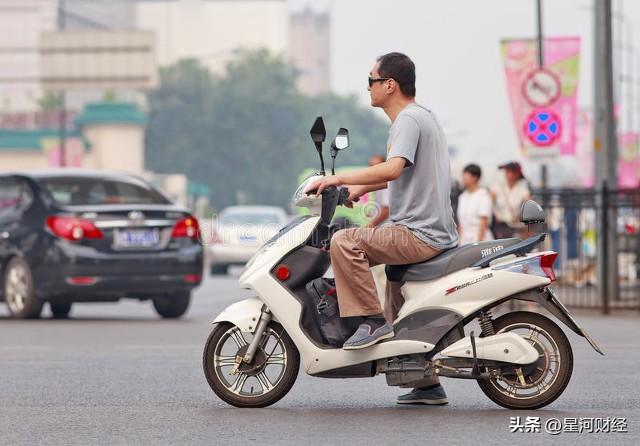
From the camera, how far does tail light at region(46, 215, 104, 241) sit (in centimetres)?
1802

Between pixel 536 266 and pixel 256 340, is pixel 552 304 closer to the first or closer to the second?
pixel 536 266

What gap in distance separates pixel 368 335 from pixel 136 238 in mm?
9184

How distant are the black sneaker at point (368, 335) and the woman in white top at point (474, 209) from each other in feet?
33.3

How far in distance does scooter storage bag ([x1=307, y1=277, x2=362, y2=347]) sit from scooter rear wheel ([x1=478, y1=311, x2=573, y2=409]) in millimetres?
801

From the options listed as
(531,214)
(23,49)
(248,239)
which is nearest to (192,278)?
(531,214)

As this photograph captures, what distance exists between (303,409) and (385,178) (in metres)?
1.40

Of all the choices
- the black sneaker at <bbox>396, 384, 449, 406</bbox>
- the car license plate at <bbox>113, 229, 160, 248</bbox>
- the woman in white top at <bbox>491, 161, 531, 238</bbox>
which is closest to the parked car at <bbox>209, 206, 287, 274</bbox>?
the woman in white top at <bbox>491, 161, 531, 238</bbox>

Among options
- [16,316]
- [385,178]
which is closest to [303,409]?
[385,178]

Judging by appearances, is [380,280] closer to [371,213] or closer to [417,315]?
[371,213]

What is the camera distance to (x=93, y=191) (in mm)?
18703

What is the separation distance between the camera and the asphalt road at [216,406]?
27.4 ft

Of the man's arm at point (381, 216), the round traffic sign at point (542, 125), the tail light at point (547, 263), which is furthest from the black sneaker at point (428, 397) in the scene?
the round traffic sign at point (542, 125)

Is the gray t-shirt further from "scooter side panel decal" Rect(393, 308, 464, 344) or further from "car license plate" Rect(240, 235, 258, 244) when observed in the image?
"car license plate" Rect(240, 235, 258, 244)

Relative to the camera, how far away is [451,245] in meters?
9.48
